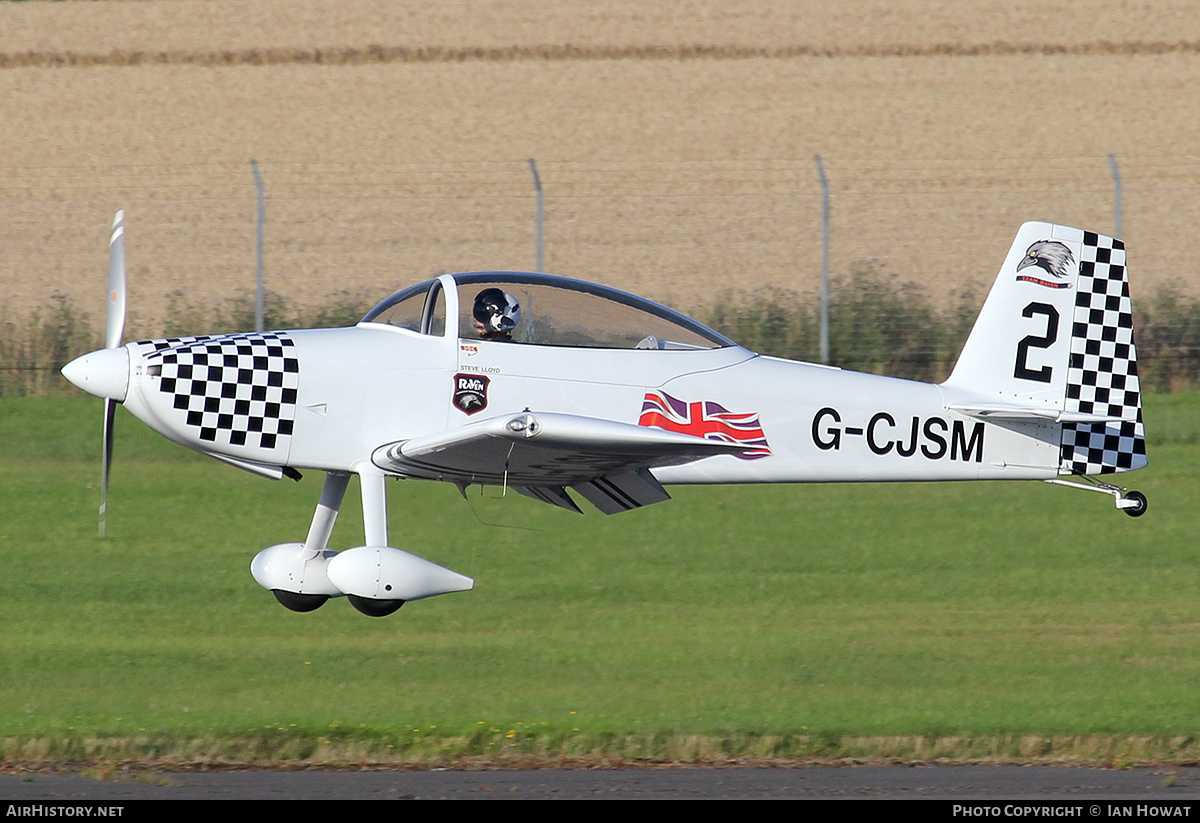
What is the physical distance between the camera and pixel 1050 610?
48.5ft

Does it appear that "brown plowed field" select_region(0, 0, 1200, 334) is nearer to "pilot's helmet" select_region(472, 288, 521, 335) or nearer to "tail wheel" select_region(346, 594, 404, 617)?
"pilot's helmet" select_region(472, 288, 521, 335)

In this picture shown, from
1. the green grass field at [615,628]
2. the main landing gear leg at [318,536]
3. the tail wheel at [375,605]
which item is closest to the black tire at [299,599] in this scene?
the main landing gear leg at [318,536]

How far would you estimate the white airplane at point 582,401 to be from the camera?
32.1 ft

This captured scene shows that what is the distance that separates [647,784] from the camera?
10.5 m

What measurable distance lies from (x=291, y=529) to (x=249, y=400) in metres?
7.68

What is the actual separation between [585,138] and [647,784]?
2097cm

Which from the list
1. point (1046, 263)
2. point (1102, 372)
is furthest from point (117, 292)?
point (1102, 372)

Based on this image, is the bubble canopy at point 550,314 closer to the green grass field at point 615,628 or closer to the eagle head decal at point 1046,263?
the green grass field at point 615,628

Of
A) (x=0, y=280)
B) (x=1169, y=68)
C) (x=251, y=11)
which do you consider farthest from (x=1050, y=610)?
(x=251, y=11)

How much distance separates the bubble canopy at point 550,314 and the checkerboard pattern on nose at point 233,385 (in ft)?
2.71

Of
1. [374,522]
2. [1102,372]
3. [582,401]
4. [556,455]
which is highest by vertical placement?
[1102,372]

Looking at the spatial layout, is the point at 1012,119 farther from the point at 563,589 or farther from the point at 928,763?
the point at 928,763

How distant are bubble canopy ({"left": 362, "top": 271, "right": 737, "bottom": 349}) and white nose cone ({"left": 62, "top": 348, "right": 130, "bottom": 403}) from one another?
1618 millimetres

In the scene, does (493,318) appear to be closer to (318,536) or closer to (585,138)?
(318,536)
